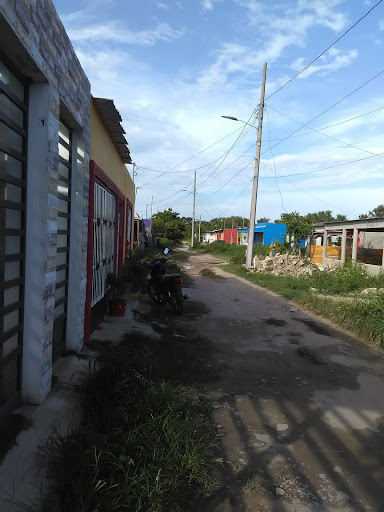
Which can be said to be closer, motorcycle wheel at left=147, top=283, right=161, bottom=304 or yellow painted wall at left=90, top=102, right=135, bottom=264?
yellow painted wall at left=90, top=102, right=135, bottom=264

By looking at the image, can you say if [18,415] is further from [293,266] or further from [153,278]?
[293,266]

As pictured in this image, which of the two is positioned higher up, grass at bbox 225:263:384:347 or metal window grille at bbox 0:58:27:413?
metal window grille at bbox 0:58:27:413

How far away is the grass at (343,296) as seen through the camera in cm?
621

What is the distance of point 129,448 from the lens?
2.34 meters

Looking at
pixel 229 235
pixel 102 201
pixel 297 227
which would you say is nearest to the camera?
pixel 102 201

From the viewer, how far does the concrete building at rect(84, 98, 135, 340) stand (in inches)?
186

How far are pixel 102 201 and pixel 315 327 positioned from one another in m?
4.56

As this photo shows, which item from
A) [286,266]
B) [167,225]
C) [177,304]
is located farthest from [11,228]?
[167,225]

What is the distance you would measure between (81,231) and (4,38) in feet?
6.88

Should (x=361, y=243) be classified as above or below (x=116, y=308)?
above

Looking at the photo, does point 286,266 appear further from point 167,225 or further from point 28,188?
point 167,225

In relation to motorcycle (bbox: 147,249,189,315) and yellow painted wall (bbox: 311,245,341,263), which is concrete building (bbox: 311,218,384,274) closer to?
yellow painted wall (bbox: 311,245,341,263)

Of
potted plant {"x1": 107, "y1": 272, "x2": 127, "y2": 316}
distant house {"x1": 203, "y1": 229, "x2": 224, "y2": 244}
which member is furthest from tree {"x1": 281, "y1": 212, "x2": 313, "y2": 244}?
distant house {"x1": 203, "y1": 229, "x2": 224, "y2": 244}

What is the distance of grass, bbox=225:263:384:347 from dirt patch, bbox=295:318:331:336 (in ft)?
1.28
